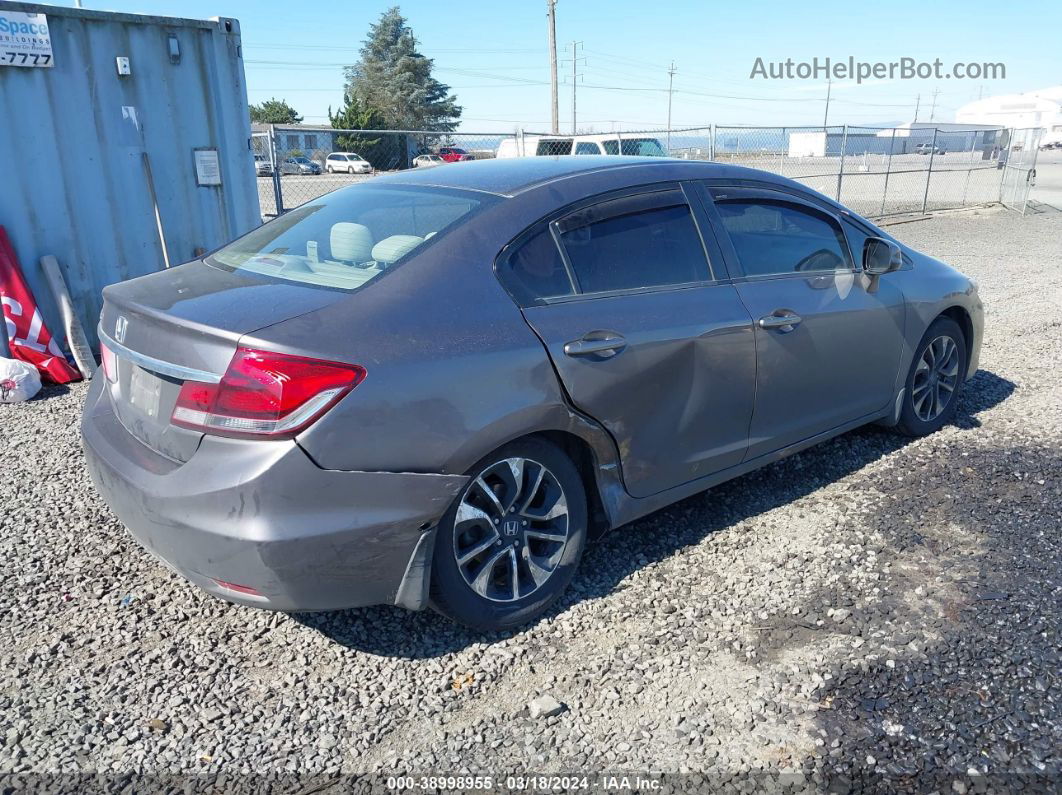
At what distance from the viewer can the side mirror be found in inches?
169

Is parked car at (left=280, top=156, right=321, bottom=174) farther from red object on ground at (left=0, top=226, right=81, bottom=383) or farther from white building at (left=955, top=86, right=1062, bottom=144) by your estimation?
white building at (left=955, top=86, right=1062, bottom=144)

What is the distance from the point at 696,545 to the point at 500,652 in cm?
116

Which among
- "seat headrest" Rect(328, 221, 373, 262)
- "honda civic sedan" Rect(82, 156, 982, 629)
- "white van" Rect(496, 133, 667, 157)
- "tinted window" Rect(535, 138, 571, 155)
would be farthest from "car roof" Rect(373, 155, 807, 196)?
"tinted window" Rect(535, 138, 571, 155)

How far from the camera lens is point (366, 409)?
2543mm

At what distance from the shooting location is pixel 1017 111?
108m

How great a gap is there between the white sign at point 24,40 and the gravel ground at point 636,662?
3.75m

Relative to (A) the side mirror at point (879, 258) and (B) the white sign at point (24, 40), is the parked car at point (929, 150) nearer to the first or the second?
(A) the side mirror at point (879, 258)

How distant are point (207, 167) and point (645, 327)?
566cm

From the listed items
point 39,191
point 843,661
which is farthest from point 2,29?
point 843,661

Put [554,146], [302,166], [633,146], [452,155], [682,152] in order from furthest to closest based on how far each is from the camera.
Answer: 1. [302,166]
2. [452,155]
3. [682,152]
4. [554,146]
5. [633,146]

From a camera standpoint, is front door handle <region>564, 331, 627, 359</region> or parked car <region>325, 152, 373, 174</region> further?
parked car <region>325, 152, 373, 174</region>

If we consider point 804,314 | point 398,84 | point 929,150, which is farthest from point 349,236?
point 398,84

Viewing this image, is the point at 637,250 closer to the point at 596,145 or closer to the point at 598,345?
the point at 598,345

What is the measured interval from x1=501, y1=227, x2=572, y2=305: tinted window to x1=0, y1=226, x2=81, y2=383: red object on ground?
4713 mm
